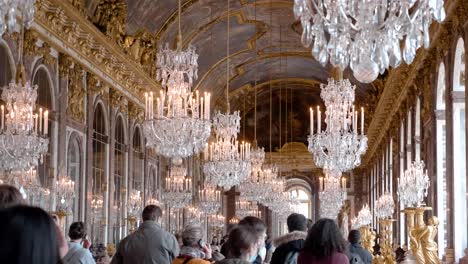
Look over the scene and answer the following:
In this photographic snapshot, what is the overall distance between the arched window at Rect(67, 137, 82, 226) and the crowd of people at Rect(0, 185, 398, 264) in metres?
11.6

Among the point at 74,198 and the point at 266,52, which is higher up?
the point at 266,52

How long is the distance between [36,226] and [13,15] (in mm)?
3846

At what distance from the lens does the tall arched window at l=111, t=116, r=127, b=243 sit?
2561cm

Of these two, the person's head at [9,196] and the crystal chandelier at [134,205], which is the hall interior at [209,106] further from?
the person's head at [9,196]

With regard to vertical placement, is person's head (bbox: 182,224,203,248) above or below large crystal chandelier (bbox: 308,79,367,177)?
below

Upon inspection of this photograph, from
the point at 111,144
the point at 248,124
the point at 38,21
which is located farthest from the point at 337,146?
the point at 248,124

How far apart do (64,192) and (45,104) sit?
1893mm

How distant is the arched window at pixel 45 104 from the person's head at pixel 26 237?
1566cm

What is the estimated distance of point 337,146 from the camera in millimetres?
13602

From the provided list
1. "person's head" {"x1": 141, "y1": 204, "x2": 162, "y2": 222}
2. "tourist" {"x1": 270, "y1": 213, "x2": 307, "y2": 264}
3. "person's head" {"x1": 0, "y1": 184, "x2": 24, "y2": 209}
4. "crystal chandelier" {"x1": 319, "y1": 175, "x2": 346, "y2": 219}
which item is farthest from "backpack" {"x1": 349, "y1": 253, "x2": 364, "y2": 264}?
"crystal chandelier" {"x1": 319, "y1": 175, "x2": 346, "y2": 219}

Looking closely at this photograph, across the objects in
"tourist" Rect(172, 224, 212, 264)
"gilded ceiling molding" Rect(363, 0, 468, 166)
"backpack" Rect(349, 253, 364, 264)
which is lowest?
"backpack" Rect(349, 253, 364, 264)

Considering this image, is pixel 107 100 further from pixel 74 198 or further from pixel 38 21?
pixel 38 21

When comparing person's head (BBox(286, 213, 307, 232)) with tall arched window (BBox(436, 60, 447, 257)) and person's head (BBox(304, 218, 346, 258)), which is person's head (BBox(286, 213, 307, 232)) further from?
tall arched window (BBox(436, 60, 447, 257))

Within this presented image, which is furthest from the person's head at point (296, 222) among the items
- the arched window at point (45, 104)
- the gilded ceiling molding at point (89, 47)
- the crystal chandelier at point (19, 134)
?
the arched window at point (45, 104)
